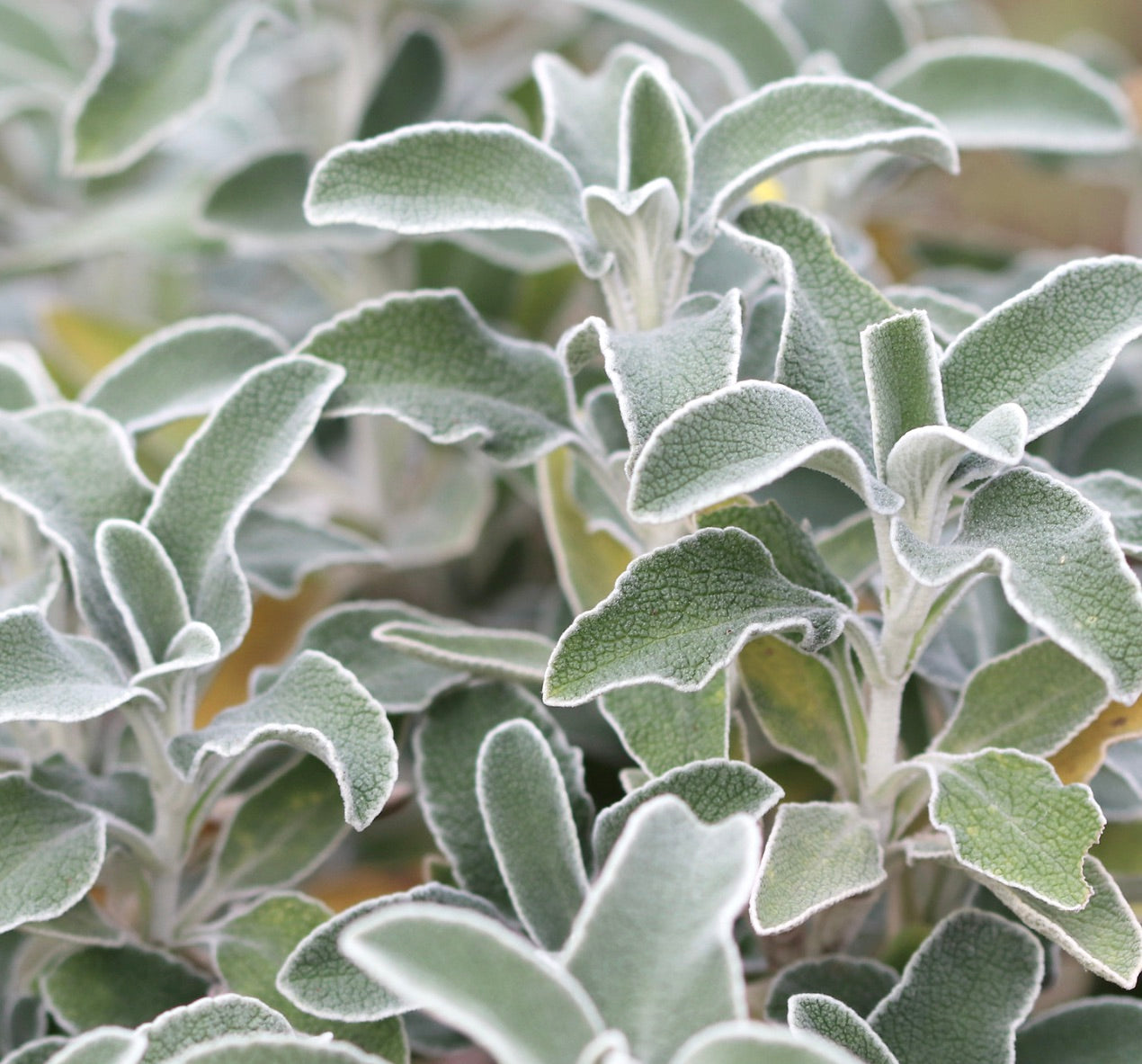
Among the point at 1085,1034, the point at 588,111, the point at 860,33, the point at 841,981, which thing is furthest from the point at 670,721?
the point at 860,33

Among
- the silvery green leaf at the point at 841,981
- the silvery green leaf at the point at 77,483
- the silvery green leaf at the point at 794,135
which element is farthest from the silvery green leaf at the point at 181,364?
the silvery green leaf at the point at 841,981

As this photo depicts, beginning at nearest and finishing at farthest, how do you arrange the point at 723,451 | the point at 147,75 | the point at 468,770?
1. the point at 723,451
2. the point at 468,770
3. the point at 147,75

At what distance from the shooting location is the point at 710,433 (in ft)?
2.03

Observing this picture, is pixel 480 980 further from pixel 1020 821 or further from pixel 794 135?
pixel 794 135

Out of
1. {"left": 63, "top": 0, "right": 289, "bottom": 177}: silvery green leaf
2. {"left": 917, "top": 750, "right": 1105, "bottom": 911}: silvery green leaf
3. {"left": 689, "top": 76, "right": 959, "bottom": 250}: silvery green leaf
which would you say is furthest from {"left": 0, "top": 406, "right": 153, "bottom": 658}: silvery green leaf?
{"left": 917, "top": 750, "right": 1105, "bottom": 911}: silvery green leaf

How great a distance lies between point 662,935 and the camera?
54 centimetres

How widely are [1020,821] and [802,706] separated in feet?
0.55

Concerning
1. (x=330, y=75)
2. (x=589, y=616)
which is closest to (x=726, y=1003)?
(x=589, y=616)

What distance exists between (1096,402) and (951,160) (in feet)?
1.18

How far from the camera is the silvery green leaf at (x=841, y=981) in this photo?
2.52 ft

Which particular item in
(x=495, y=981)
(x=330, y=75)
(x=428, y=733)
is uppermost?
(x=330, y=75)

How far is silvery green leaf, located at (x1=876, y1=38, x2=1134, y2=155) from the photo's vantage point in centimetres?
108

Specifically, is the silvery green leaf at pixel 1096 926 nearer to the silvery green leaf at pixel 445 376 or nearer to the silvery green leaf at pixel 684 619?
the silvery green leaf at pixel 684 619

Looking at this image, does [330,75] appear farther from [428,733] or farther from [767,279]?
[428,733]
